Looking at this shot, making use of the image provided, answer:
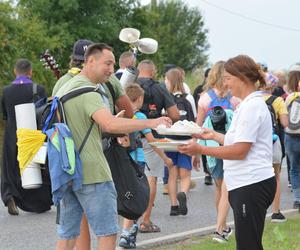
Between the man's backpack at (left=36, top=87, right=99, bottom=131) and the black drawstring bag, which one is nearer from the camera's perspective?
the man's backpack at (left=36, top=87, right=99, bottom=131)

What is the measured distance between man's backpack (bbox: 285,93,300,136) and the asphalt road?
4.47ft

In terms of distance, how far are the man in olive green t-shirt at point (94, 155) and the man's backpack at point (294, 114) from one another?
435 cm

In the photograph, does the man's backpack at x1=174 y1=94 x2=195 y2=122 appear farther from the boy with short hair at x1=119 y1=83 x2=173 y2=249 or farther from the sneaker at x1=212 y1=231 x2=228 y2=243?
the sneaker at x1=212 y1=231 x2=228 y2=243

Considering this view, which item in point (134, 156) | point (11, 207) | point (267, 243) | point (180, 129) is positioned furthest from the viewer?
point (11, 207)

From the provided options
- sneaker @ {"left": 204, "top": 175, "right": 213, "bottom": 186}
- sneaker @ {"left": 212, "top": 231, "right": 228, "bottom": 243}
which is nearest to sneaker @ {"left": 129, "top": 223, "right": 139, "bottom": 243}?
sneaker @ {"left": 212, "top": 231, "right": 228, "bottom": 243}

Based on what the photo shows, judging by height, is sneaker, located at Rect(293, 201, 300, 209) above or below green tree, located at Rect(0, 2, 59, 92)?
below

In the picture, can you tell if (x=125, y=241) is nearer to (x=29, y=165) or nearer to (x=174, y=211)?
(x=174, y=211)

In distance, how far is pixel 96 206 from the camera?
5.16 metres

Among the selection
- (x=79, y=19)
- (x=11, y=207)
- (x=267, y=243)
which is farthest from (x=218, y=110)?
(x=79, y=19)

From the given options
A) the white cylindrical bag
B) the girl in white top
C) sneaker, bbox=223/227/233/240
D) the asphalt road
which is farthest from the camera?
the girl in white top

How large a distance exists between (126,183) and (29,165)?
3.24 ft

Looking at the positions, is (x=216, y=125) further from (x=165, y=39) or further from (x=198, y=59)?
(x=198, y=59)

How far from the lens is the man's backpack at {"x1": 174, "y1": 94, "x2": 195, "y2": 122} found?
33.1 feet

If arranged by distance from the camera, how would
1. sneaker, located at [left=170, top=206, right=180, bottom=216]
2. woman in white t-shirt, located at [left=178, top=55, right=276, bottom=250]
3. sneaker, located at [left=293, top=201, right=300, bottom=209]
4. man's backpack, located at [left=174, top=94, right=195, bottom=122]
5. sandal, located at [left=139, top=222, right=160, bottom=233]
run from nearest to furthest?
woman in white t-shirt, located at [left=178, top=55, right=276, bottom=250] → sandal, located at [left=139, top=222, right=160, bottom=233] → sneaker, located at [left=170, top=206, right=180, bottom=216] → sneaker, located at [left=293, top=201, right=300, bottom=209] → man's backpack, located at [left=174, top=94, right=195, bottom=122]
